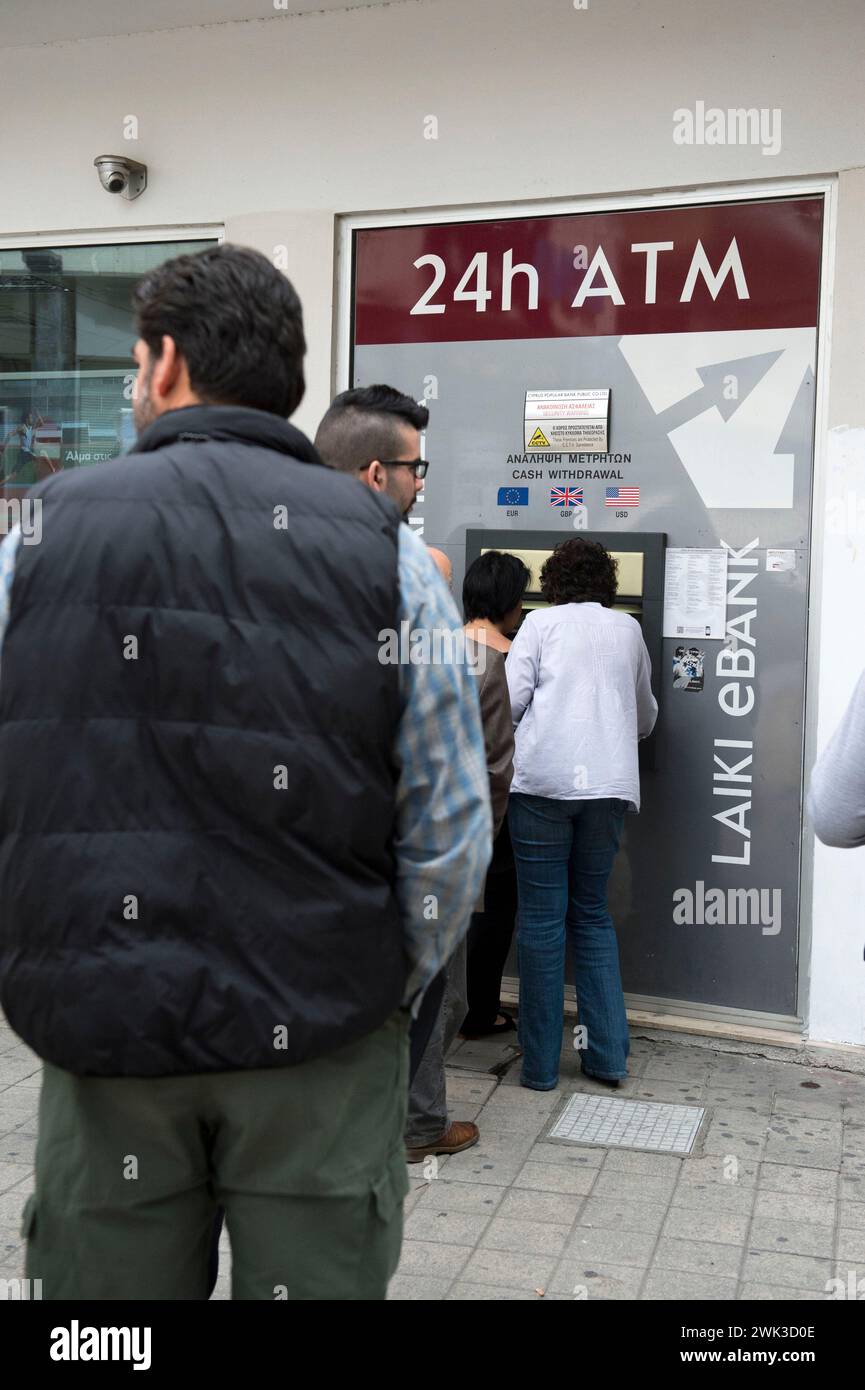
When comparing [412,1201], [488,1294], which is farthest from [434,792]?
[412,1201]

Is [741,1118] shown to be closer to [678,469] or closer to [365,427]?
[678,469]

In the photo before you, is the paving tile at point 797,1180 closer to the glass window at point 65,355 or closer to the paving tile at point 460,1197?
the paving tile at point 460,1197

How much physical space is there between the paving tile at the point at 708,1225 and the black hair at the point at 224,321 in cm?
268

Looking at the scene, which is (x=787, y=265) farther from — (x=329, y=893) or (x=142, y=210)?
(x=329, y=893)

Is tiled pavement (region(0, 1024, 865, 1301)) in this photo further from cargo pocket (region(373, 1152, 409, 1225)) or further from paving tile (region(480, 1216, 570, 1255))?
cargo pocket (region(373, 1152, 409, 1225))

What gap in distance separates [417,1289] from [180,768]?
2.11 m

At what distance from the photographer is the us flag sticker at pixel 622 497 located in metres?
5.12

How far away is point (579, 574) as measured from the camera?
4602 millimetres

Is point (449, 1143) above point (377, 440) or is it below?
below

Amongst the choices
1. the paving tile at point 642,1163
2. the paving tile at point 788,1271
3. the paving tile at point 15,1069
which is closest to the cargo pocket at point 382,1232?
the paving tile at point 788,1271

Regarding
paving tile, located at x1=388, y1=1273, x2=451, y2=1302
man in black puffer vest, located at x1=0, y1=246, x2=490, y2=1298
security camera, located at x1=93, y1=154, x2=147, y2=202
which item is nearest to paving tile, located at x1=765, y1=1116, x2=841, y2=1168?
paving tile, located at x1=388, y1=1273, x2=451, y2=1302

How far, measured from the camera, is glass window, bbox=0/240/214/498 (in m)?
6.00

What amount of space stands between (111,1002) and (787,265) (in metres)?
4.18

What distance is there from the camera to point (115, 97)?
5801 millimetres
